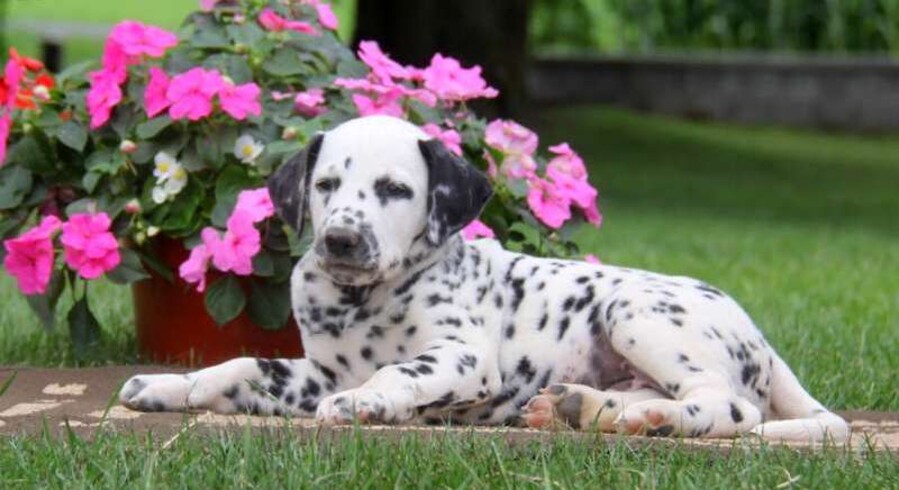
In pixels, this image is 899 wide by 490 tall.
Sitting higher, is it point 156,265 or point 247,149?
point 247,149

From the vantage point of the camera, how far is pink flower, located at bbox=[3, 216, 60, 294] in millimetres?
5555

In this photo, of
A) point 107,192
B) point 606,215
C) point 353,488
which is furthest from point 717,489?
point 606,215

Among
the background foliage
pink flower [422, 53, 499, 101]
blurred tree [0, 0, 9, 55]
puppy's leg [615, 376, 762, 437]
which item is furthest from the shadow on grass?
puppy's leg [615, 376, 762, 437]

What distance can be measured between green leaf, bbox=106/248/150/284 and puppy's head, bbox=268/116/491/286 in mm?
984

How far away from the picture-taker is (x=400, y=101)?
575 centimetres

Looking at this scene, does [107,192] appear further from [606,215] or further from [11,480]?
[606,215]

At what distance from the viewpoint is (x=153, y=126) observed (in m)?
5.66

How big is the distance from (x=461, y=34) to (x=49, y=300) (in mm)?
11813

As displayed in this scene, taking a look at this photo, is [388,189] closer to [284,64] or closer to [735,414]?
[735,414]

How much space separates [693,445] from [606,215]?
10926 mm

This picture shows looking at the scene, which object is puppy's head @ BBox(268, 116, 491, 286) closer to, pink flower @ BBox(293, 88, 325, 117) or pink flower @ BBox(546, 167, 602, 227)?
pink flower @ BBox(293, 88, 325, 117)

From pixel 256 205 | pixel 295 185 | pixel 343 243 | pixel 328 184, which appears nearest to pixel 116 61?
pixel 256 205

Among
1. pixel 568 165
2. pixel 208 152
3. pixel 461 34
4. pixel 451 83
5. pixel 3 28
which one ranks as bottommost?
pixel 3 28

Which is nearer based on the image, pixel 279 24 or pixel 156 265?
pixel 156 265
